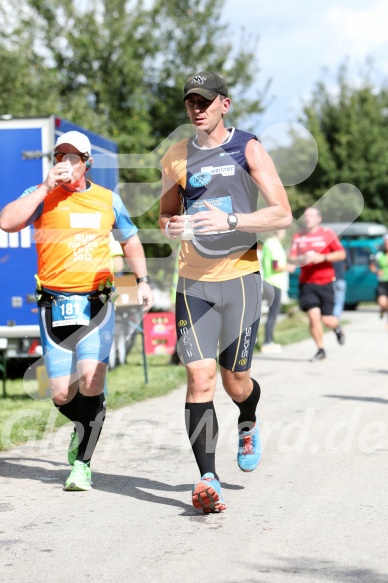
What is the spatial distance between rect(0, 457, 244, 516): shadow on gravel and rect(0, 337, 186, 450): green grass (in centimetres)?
70

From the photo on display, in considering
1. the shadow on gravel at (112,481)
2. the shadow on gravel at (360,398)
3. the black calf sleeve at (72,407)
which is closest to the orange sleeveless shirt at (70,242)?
the black calf sleeve at (72,407)

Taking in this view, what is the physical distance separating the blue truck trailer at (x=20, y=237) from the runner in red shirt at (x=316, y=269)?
3.91 meters

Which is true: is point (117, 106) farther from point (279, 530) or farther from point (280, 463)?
point (279, 530)

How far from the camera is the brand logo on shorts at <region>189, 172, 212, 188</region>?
5695 millimetres

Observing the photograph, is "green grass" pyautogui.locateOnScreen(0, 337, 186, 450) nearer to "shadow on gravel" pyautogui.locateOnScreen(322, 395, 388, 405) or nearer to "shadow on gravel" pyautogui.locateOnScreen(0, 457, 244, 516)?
"shadow on gravel" pyautogui.locateOnScreen(0, 457, 244, 516)

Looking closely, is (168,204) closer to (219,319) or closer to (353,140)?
(219,319)

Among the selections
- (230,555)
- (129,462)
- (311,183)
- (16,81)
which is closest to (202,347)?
(230,555)

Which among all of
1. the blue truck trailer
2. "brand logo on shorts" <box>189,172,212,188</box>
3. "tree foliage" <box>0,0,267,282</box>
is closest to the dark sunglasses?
"brand logo on shorts" <box>189,172,212,188</box>

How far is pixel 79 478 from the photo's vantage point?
627 centimetres

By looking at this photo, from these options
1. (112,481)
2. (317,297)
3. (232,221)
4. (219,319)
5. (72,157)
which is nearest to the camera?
(232,221)

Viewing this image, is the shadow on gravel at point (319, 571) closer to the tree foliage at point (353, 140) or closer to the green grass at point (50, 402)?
the green grass at point (50, 402)

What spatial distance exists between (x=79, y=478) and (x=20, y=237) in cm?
574

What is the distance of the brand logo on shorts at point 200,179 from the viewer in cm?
570

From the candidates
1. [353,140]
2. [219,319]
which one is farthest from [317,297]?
[353,140]
